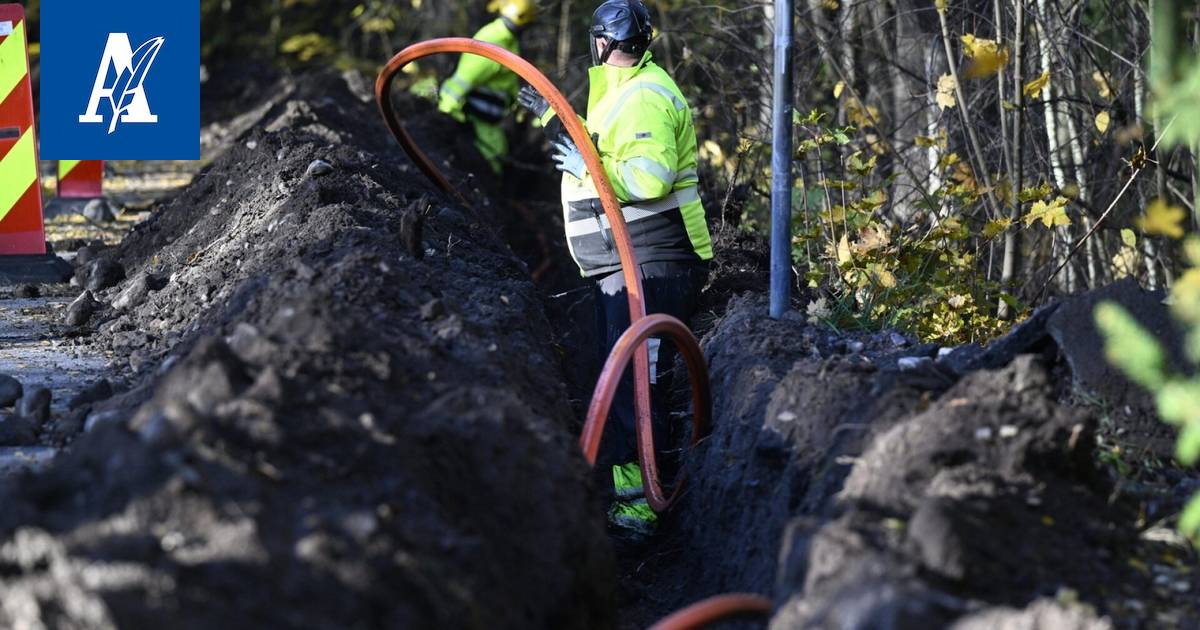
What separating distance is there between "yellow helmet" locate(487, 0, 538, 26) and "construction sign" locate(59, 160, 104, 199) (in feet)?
10.9

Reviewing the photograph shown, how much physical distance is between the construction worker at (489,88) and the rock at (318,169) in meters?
3.51

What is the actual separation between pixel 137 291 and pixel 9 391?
1.44 metres

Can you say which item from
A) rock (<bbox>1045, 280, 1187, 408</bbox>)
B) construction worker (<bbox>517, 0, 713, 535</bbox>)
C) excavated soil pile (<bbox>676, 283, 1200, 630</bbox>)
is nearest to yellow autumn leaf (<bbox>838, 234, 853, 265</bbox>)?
construction worker (<bbox>517, 0, 713, 535</bbox>)

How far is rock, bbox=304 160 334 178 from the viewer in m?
7.08

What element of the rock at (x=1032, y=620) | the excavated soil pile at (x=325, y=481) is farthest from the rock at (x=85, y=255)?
the rock at (x=1032, y=620)

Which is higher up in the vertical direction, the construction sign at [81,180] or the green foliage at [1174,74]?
the green foliage at [1174,74]

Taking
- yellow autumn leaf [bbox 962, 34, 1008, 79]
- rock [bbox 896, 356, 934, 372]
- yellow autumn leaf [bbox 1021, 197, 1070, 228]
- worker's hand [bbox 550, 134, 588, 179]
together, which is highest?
yellow autumn leaf [bbox 962, 34, 1008, 79]

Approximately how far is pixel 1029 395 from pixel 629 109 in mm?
2422

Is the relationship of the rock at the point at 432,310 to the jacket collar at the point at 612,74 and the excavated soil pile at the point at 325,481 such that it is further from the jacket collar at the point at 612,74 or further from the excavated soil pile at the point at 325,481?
the jacket collar at the point at 612,74

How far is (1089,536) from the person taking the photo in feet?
11.8

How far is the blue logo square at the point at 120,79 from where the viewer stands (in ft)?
23.3

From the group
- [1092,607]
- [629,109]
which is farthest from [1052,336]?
[629,109]

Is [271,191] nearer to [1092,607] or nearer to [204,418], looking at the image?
[204,418]

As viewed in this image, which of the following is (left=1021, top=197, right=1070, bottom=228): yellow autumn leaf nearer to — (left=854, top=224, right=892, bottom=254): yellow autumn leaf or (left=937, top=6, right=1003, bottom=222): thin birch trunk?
(left=854, top=224, right=892, bottom=254): yellow autumn leaf
